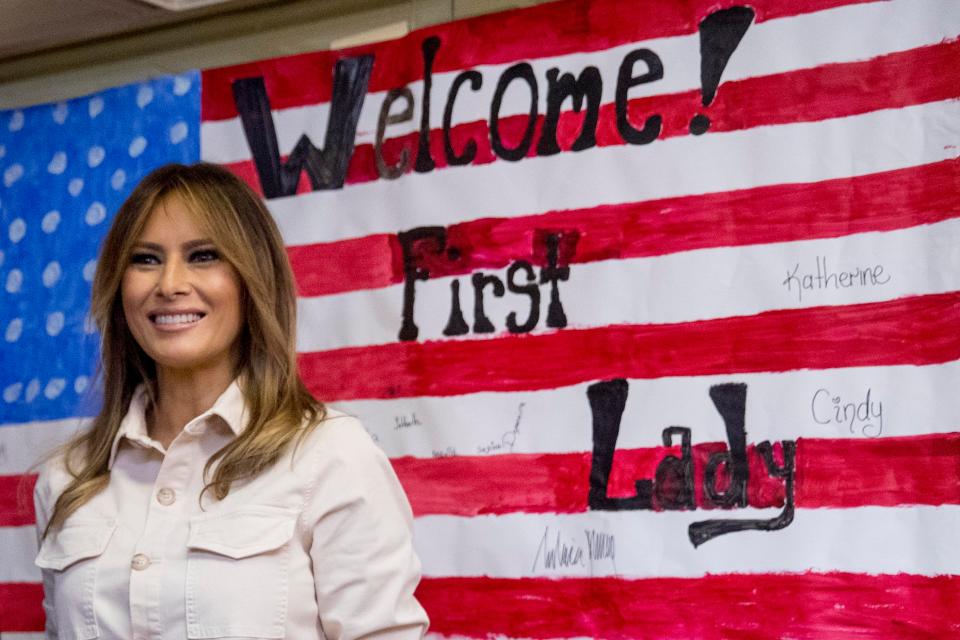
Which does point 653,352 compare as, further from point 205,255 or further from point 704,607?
point 205,255

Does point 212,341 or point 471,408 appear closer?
point 212,341

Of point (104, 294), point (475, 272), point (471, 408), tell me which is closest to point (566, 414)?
point (471, 408)

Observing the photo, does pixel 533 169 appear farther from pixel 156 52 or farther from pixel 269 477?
pixel 156 52

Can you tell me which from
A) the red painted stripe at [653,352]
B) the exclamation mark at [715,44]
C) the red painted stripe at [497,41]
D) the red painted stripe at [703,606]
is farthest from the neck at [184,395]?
the exclamation mark at [715,44]

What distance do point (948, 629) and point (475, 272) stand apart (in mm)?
897

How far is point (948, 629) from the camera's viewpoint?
1.52m

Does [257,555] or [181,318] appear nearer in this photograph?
[257,555]

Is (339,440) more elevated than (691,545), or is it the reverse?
(339,440)

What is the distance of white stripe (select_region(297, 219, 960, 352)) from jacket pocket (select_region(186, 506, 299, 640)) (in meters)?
0.58

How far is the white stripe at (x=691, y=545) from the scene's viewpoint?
1549mm

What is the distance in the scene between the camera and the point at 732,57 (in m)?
1.72

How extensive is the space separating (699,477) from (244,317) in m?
0.71
